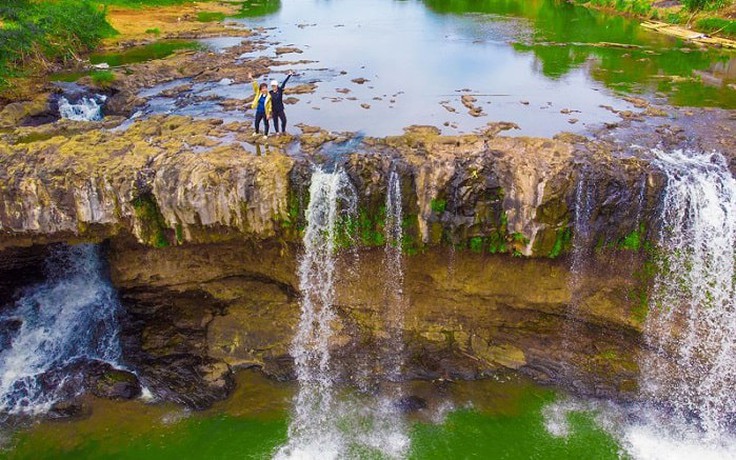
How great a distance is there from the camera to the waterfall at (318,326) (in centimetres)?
1448

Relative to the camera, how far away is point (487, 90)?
2533 cm

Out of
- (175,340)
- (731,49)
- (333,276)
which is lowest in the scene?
(175,340)

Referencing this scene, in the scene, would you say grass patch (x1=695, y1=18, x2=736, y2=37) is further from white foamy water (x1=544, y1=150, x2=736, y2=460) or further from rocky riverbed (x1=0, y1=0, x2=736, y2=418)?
white foamy water (x1=544, y1=150, x2=736, y2=460)

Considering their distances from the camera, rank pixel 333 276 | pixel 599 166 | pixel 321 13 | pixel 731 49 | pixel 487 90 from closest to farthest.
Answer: pixel 599 166 → pixel 333 276 → pixel 487 90 → pixel 731 49 → pixel 321 13

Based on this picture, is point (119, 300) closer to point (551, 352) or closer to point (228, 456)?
point (228, 456)

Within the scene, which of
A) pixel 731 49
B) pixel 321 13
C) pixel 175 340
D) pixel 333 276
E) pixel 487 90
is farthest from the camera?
pixel 321 13

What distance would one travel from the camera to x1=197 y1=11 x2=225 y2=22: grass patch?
154 ft

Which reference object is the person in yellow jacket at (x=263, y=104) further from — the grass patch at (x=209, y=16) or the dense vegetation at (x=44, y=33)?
the grass patch at (x=209, y=16)

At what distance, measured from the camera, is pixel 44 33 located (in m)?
27.9

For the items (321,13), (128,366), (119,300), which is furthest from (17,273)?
(321,13)

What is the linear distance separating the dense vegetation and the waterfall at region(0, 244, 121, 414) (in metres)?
10.9

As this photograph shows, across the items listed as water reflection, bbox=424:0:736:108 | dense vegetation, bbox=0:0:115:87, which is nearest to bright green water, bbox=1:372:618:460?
dense vegetation, bbox=0:0:115:87

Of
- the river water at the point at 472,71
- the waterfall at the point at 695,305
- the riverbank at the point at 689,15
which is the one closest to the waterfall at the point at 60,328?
the river water at the point at 472,71

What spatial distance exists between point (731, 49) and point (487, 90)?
2205 centimetres
